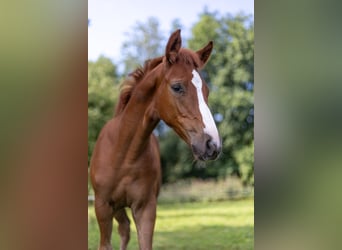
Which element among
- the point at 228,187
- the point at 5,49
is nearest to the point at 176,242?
the point at 228,187

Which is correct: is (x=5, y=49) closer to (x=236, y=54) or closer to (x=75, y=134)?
(x=75, y=134)

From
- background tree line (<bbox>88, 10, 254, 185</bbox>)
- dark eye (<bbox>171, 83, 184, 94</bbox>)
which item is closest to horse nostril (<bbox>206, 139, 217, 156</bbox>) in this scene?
background tree line (<bbox>88, 10, 254, 185</bbox>)

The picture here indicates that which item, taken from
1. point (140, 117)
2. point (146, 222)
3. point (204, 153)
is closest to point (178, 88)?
point (140, 117)

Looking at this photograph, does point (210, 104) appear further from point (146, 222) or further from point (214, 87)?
point (146, 222)

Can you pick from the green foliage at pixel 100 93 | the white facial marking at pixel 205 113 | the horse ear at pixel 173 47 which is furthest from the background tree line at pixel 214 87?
the white facial marking at pixel 205 113

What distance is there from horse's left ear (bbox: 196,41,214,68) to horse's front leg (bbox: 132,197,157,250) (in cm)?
94

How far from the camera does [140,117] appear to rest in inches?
109

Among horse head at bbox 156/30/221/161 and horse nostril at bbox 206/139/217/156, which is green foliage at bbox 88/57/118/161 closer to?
horse head at bbox 156/30/221/161

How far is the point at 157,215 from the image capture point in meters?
2.85

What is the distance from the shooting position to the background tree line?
2812mm

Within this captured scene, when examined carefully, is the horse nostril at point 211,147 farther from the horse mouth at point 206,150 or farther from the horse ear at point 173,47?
the horse ear at point 173,47

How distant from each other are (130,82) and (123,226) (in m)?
0.91

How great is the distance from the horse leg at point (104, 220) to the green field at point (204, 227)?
1.9 inches

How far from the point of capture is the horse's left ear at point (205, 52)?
111 inches
